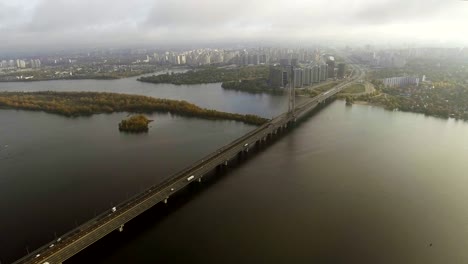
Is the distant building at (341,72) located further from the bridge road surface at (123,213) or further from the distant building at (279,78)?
the bridge road surface at (123,213)

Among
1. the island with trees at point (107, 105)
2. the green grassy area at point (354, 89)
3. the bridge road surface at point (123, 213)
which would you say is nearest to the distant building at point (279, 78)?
the green grassy area at point (354, 89)

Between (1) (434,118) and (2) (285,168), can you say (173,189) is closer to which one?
(2) (285,168)

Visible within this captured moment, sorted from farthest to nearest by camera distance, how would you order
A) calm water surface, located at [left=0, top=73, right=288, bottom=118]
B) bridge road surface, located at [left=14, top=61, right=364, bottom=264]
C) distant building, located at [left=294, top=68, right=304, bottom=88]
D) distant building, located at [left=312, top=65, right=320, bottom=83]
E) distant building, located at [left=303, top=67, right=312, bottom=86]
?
distant building, located at [left=312, top=65, right=320, bottom=83] → distant building, located at [left=303, top=67, right=312, bottom=86] → distant building, located at [left=294, top=68, right=304, bottom=88] → calm water surface, located at [left=0, top=73, right=288, bottom=118] → bridge road surface, located at [left=14, top=61, right=364, bottom=264]

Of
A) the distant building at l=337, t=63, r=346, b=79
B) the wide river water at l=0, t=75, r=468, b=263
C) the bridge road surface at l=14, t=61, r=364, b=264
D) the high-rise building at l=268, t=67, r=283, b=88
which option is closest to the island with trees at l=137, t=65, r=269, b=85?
the high-rise building at l=268, t=67, r=283, b=88

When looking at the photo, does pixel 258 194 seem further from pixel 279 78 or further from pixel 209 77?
pixel 209 77

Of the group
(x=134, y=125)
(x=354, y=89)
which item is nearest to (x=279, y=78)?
(x=354, y=89)

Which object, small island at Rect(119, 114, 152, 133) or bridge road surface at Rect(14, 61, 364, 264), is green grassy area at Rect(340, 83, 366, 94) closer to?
bridge road surface at Rect(14, 61, 364, 264)
